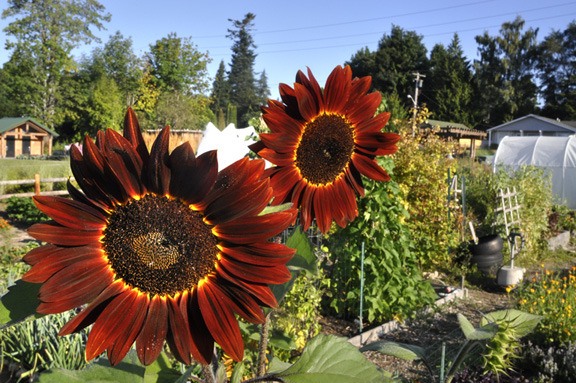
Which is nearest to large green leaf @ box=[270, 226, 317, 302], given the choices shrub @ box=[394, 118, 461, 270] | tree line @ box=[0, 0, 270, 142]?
shrub @ box=[394, 118, 461, 270]

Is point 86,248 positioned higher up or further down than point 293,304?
higher up

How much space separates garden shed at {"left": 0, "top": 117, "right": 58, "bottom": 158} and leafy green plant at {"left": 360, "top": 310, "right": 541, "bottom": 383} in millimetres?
32408

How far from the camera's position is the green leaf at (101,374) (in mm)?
615

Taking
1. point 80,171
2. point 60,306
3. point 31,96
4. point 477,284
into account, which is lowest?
point 477,284

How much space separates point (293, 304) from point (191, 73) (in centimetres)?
3463

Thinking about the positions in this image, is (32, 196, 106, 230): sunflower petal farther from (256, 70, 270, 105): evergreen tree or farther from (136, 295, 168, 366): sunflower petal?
(256, 70, 270, 105): evergreen tree

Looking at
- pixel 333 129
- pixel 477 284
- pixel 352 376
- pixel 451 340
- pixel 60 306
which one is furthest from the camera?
pixel 477 284

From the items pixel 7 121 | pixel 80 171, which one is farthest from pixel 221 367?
pixel 7 121

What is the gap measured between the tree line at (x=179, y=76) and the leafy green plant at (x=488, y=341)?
23.6m

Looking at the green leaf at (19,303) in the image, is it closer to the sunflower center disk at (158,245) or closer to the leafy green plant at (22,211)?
the sunflower center disk at (158,245)

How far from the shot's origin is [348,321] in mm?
5426

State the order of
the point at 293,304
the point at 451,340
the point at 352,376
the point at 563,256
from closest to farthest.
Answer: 1. the point at 352,376
2. the point at 293,304
3. the point at 451,340
4. the point at 563,256

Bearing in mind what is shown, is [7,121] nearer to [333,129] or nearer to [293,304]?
[293,304]

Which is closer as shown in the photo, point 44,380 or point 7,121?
point 44,380
